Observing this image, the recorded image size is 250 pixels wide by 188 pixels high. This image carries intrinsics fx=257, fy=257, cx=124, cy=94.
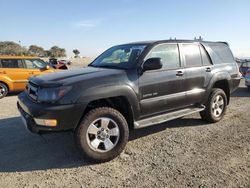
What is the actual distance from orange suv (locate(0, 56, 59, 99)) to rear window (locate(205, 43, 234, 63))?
22.3ft

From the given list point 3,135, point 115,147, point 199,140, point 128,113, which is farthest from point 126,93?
point 3,135

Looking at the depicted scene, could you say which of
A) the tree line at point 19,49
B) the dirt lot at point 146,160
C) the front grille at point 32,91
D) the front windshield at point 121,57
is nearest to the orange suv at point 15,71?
the dirt lot at point 146,160

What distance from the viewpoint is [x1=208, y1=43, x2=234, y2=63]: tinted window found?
604 centimetres

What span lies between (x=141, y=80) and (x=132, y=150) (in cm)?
120

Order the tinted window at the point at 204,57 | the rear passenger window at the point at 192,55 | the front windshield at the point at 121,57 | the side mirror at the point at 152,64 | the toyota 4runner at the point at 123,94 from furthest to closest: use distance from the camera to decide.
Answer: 1. the tinted window at the point at 204,57
2. the rear passenger window at the point at 192,55
3. the front windshield at the point at 121,57
4. the side mirror at the point at 152,64
5. the toyota 4runner at the point at 123,94

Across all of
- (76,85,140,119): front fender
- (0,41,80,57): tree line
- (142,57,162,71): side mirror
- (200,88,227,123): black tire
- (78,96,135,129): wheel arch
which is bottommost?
(200,88,227,123): black tire

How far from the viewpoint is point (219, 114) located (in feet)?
19.8

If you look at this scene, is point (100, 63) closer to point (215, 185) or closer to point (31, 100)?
point (31, 100)

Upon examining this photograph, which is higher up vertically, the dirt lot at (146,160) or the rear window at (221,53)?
the rear window at (221,53)

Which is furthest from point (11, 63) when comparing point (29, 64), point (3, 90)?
point (3, 90)

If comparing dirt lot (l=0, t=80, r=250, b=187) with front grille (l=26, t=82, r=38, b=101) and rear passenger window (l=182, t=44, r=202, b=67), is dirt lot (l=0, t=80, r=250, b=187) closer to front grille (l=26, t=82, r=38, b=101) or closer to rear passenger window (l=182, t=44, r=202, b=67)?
front grille (l=26, t=82, r=38, b=101)

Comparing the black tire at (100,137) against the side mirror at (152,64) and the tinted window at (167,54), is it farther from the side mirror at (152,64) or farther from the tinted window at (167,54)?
the tinted window at (167,54)

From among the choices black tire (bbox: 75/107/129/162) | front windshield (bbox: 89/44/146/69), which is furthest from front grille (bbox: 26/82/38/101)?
front windshield (bbox: 89/44/146/69)

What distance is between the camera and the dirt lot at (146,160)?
338 cm
